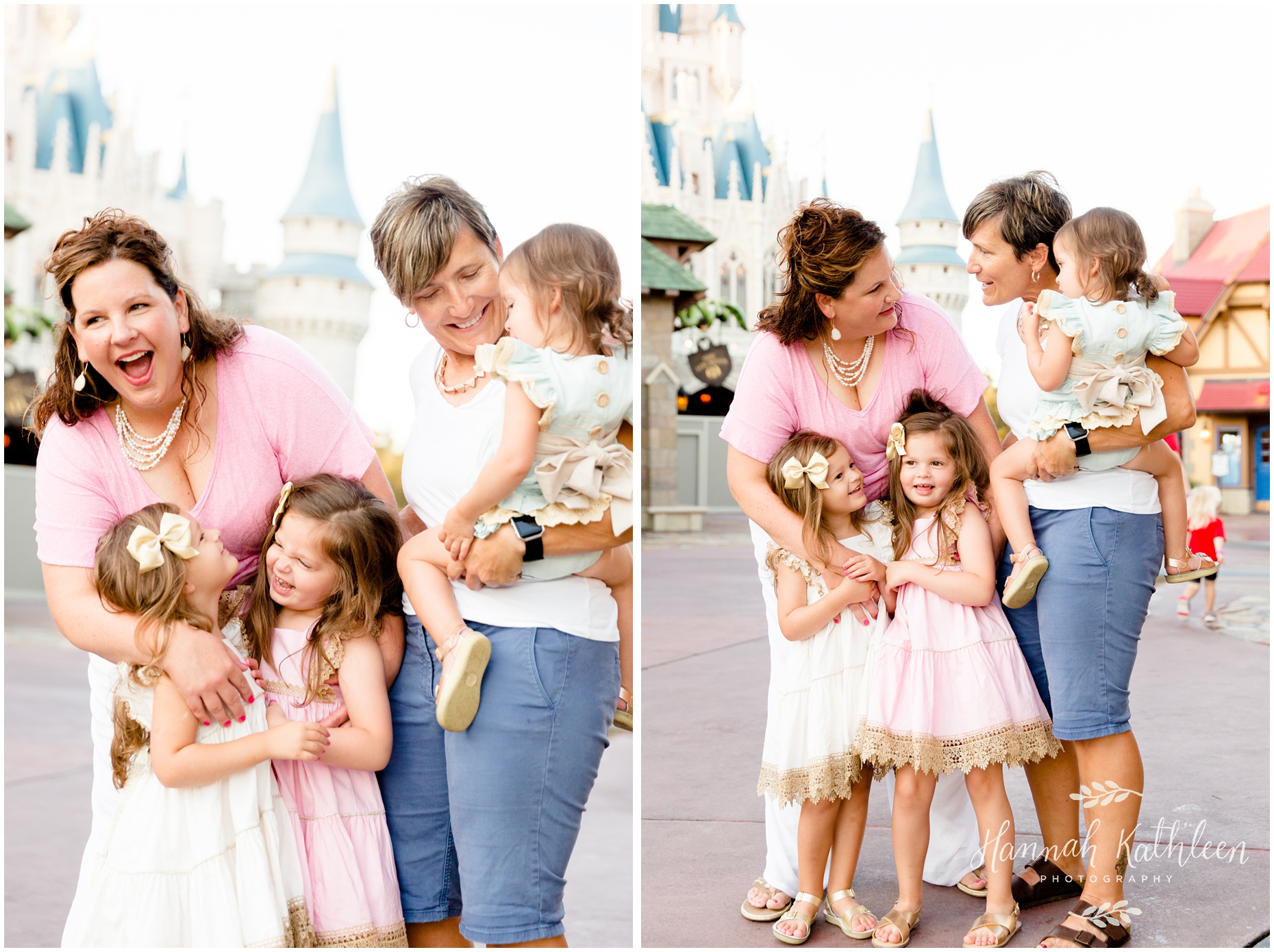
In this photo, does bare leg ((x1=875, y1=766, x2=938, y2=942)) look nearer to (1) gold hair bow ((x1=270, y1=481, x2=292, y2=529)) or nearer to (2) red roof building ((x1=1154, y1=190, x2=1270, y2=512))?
(1) gold hair bow ((x1=270, y1=481, x2=292, y2=529))

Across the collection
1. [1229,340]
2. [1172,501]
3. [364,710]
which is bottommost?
[364,710]

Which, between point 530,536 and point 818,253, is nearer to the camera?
point 530,536

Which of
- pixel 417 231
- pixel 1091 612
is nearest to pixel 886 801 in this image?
pixel 1091 612

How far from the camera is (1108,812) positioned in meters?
2.48

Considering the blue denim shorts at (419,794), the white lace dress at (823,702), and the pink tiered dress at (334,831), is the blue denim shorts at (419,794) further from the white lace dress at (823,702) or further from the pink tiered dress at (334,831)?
the white lace dress at (823,702)

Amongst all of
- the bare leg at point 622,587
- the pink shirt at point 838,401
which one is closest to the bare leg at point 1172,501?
the pink shirt at point 838,401

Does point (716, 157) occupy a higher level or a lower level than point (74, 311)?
higher

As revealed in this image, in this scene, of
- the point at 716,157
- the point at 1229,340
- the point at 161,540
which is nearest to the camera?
the point at 161,540

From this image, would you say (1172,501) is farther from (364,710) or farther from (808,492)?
(364,710)

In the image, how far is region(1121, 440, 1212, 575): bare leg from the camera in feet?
8.39

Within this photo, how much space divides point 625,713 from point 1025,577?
0.92 m

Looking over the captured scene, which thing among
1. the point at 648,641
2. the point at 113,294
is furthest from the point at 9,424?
the point at 113,294

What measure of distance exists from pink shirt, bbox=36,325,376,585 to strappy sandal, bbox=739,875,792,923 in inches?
59.4

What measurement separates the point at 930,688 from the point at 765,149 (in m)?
42.7
